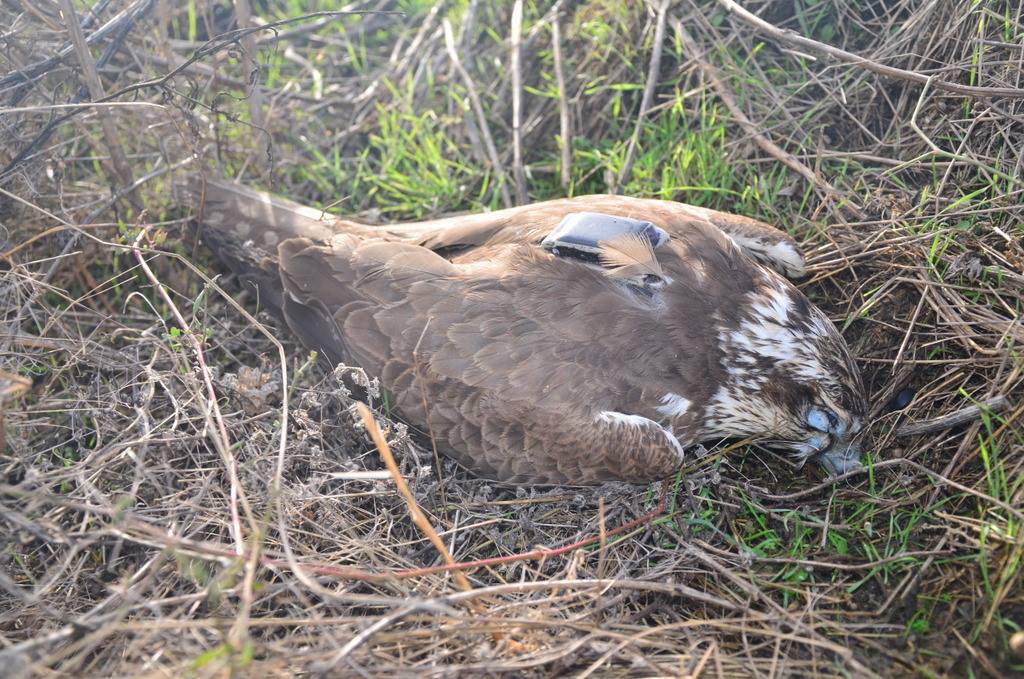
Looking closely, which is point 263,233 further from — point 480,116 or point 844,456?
point 844,456

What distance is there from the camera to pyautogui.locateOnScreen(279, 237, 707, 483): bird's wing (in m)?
3.33

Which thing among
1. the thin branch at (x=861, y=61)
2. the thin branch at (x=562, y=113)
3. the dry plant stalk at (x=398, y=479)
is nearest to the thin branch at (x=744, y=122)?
the thin branch at (x=861, y=61)

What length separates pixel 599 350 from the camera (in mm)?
3385

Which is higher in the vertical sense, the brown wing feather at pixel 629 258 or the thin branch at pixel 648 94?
the thin branch at pixel 648 94

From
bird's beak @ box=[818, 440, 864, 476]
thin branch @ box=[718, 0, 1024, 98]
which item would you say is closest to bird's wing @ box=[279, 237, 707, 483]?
bird's beak @ box=[818, 440, 864, 476]

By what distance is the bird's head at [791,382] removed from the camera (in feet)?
11.0

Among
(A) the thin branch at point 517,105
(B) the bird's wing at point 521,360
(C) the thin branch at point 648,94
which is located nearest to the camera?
(B) the bird's wing at point 521,360

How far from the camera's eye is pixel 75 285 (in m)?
4.32

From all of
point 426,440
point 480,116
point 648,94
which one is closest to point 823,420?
point 426,440

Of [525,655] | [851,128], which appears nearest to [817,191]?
[851,128]

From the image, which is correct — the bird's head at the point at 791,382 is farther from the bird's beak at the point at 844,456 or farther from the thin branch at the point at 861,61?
the thin branch at the point at 861,61

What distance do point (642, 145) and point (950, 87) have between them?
5.12 ft

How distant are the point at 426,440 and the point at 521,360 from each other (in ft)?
2.00

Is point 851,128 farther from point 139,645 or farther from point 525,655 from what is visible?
point 139,645
